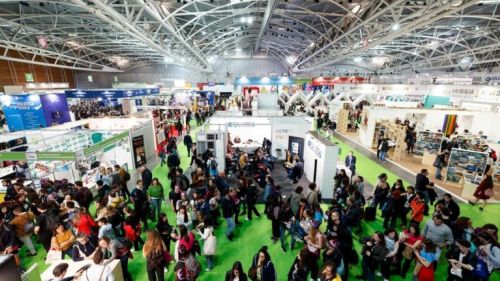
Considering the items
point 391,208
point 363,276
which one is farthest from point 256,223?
point 391,208

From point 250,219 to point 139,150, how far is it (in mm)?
6433

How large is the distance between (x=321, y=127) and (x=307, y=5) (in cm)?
808

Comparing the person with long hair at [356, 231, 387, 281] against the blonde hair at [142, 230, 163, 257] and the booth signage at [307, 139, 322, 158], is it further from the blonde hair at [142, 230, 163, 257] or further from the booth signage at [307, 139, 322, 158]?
the booth signage at [307, 139, 322, 158]

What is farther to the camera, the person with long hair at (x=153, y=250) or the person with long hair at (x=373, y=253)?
the person with long hair at (x=373, y=253)

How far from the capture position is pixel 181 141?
15109mm

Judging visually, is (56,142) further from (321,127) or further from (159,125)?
(321,127)

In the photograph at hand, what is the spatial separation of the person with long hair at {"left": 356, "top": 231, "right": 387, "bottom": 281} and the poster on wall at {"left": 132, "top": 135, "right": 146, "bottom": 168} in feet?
30.0

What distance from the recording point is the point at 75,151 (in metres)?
6.13

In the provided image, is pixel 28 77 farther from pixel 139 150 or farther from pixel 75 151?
pixel 75 151

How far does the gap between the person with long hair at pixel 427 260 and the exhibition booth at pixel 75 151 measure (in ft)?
25.5

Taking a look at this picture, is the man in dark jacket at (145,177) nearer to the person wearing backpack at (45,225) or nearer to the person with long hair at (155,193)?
the person with long hair at (155,193)

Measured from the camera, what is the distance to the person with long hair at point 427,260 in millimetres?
3531

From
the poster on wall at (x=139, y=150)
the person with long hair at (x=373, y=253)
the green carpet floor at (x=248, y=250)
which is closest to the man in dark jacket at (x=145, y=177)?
the green carpet floor at (x=248, y=250)

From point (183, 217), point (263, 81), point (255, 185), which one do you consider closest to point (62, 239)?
point (183, 217)
